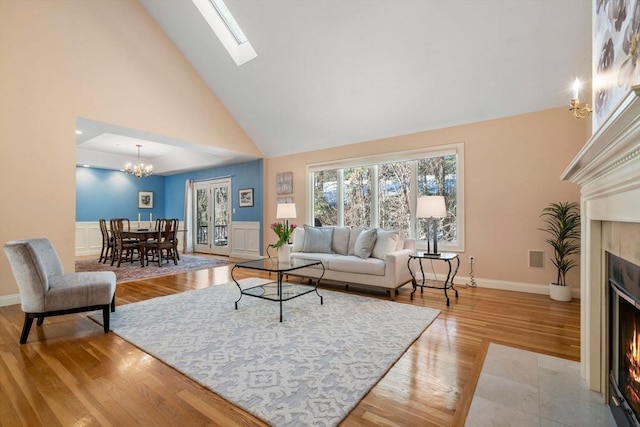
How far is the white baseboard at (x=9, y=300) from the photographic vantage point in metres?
3.43

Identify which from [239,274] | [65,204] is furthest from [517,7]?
[65,204]

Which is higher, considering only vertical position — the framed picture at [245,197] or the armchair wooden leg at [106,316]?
the framed picture at [245,197]

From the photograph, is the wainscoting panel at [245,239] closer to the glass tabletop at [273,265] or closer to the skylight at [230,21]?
the glass tabletop at [273,265]

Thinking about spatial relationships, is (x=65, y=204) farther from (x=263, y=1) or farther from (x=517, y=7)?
(x=517, y=7)

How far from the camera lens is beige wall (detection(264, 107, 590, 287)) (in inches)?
147

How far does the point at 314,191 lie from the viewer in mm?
6227

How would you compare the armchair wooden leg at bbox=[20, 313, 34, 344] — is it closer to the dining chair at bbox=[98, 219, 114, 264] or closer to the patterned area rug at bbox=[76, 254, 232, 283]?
the patterned area rug at bbox=[76, 254, 232, 283]

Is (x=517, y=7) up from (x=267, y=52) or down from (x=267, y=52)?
down

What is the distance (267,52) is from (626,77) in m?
4.45

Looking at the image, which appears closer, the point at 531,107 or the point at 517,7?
the point at 517,7

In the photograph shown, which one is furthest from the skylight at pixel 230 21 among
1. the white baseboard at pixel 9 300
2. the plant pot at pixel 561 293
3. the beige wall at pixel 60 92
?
the plant pot at pixel 561 293

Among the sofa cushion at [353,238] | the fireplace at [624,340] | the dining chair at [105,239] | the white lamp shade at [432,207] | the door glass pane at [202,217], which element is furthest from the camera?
the door glass pane at [202,217]

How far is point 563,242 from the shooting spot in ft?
12.0

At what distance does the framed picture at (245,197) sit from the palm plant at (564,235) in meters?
5.93
